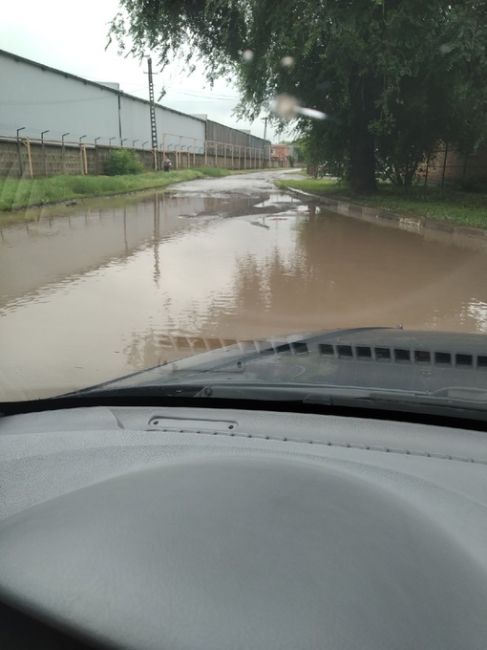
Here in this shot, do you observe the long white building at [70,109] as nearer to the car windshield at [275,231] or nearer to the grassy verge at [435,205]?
the car windshield at [275,231]

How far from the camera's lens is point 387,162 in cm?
2578

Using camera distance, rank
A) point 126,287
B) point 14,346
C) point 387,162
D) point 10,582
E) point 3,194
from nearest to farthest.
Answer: point 10,582
point 14,346
point 126,287
point 3,194
point 387,162

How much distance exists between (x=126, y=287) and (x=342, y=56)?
452 inches

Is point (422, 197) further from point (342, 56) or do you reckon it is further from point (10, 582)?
point (10, 582)

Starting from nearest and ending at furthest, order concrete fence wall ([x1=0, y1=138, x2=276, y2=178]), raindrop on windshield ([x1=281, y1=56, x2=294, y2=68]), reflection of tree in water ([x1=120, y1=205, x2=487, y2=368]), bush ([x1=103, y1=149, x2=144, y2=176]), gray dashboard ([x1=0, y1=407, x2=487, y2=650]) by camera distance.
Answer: gray dashboard ([x1=0, y1=407, x2=487, y2=650])
reflection of tree in water ([x1=120, y1=205, x2=487, y2=368])
raindrop on windshield ([x1=281, y1=56, x2=294, y2=68])
concrete fence wall ([x1=0, y1=138, x2=276, y2=178])
bush ([x1=103, y1=149, x2=144, y2=176])

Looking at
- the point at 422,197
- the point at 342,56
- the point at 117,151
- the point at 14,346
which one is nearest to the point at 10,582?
the point at 14,346

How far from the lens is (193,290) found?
744 cm

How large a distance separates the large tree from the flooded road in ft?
16.1

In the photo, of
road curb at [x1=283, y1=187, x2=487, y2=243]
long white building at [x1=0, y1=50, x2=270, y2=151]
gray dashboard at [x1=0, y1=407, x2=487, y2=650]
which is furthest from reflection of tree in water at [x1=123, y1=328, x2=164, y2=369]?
long white building at [x1=0, y1=50, x2=270, y2=151]

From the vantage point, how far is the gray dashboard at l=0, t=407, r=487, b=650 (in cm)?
117

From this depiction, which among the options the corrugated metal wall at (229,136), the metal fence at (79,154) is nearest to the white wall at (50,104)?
the metal fence at (79,154)

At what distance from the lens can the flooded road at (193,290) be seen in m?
5.06

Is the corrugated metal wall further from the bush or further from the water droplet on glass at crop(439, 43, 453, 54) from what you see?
the water droplet on glass at crop(439, 43, 453, 54)

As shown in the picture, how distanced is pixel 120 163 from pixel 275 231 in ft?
74.9
